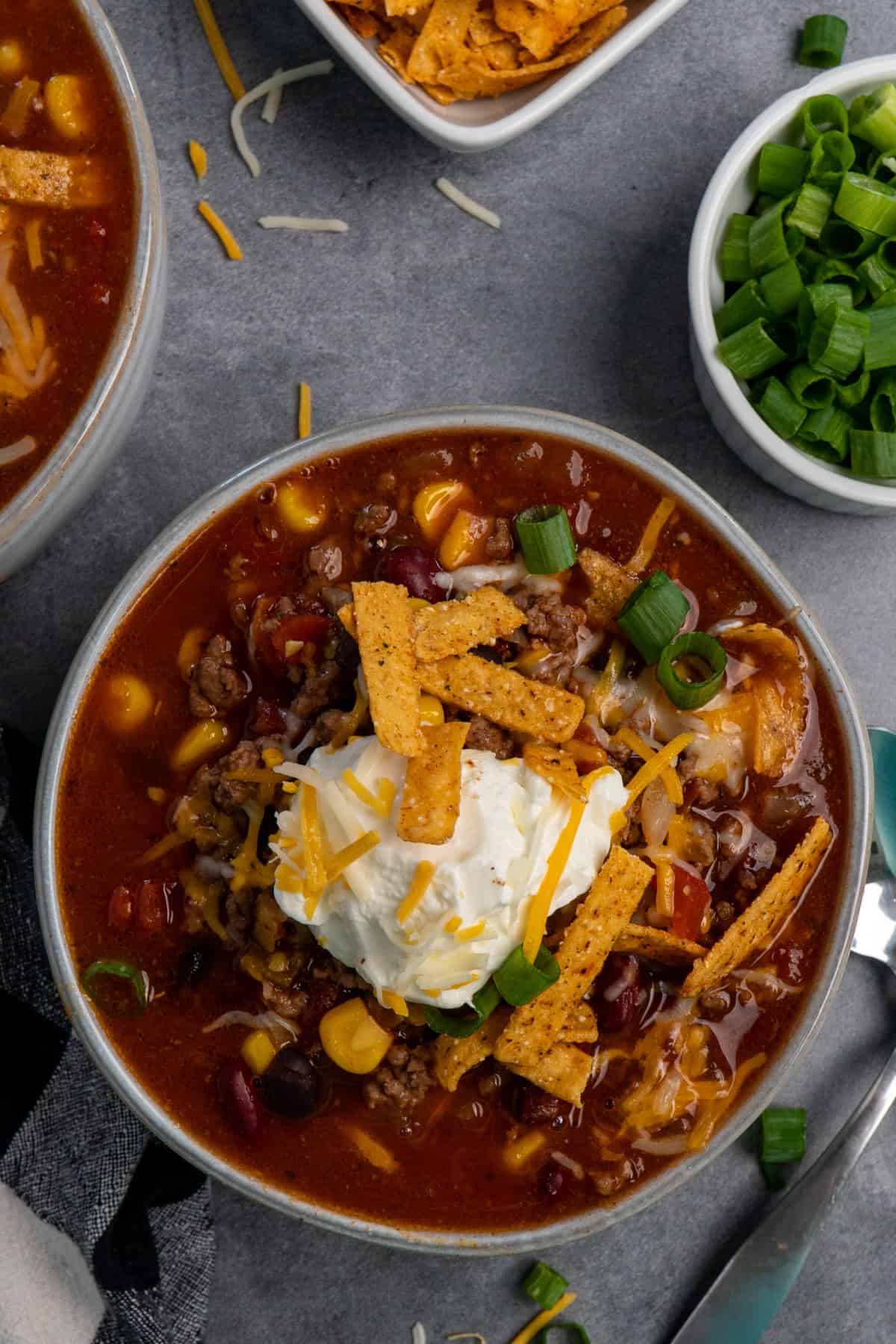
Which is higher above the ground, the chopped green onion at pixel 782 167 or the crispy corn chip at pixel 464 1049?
the chopped green onion at pixel 782 167

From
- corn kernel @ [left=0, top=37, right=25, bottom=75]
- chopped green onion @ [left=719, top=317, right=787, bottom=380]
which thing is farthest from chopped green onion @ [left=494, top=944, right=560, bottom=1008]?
corn kernel @ [left=0, top=37, right=25, bottom=75]

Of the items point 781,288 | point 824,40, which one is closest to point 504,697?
point 781,288

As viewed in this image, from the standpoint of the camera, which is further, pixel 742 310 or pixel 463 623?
pixel 742 310

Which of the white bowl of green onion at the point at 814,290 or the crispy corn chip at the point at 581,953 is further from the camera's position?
the white bowl of green onion at the point at 814,290

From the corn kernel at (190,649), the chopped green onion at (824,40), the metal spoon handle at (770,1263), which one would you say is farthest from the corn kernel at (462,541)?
the metal spoon handle at (770,1263)

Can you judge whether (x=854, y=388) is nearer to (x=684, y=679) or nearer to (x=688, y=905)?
(x=684, y=679)

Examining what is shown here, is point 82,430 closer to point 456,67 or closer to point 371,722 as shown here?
point 371,722

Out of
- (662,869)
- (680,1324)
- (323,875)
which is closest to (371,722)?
(323,875)

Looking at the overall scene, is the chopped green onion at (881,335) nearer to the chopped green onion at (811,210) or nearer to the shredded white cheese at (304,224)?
the chopped green onion at (811,210)
